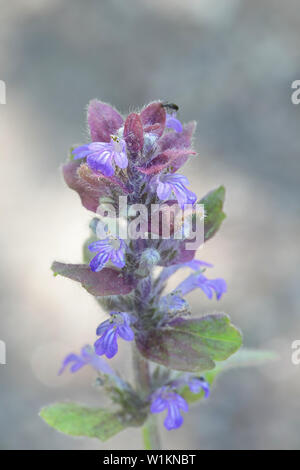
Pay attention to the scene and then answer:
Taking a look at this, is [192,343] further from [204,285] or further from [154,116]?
[154,116]

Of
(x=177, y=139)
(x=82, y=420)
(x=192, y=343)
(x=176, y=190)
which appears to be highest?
(x=177, y=139)

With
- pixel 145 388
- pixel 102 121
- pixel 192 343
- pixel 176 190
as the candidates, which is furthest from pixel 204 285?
pixel 102 121

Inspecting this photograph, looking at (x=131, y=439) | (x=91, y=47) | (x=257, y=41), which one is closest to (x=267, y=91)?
(x=257, y=41)

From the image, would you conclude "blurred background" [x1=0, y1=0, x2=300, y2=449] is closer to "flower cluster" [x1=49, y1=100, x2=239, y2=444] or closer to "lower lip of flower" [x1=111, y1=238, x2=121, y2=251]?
"flower cluster" [x1=49, y1=100, x2=239, y2=444]

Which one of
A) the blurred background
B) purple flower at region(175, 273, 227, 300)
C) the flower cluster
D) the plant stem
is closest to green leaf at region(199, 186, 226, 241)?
the flower cluster

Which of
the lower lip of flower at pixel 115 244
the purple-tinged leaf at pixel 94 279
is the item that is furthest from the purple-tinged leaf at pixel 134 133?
the purple-tinged leaf at pixel 94 279

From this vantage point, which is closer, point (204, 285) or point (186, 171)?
point (204, 285)

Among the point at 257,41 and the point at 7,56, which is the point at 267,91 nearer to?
the point at 257,41

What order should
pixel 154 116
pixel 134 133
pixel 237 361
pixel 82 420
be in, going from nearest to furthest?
pixel 134 133, pixel 154 116, pixel 82 420, pixel 237 361
